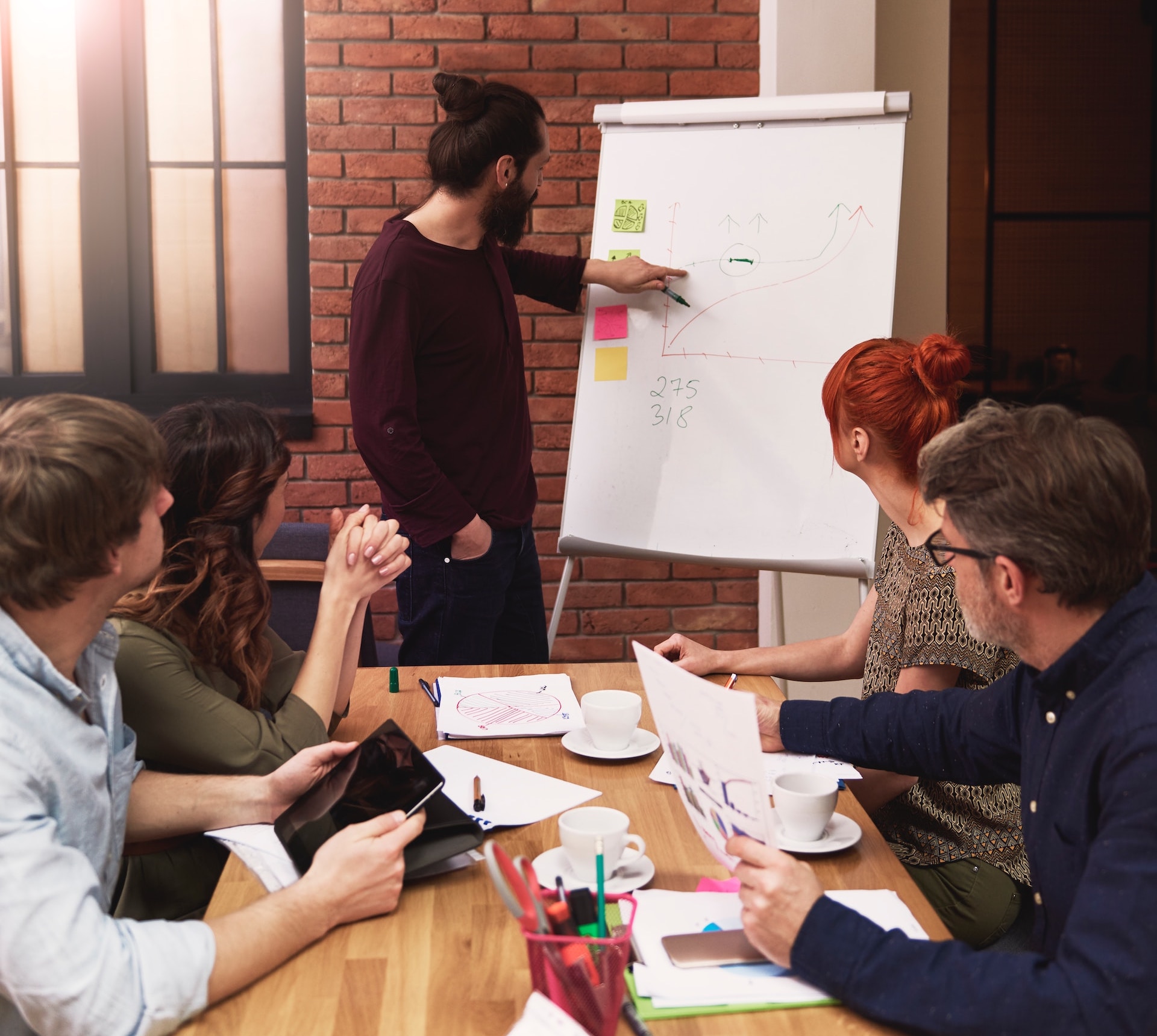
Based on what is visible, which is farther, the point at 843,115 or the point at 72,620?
the point at 843,115

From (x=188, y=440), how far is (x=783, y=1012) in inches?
37.9

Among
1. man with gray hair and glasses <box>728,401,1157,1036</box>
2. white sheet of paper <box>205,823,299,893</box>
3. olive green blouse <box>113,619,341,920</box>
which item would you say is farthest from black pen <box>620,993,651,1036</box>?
olive green blouse <box>113,619,341,920</box>

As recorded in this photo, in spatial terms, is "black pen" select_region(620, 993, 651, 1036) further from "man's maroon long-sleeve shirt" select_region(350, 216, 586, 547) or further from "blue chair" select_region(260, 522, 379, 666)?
"blue chair" select_region(260, 522, 379, 666)

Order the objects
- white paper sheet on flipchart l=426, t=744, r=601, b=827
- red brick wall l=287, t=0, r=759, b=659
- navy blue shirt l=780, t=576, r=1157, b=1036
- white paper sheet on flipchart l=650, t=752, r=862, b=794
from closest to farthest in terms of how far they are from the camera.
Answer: navy blue shirt l=780, t=576, r=1157, b=1036 → white paper sheet on flipchart l=426, t=744, r=601, b=827 → white paper sheet on flipchart l=650, t=752, r=862, b=794 → red brick wall l=287, t=0, r=759, b=659

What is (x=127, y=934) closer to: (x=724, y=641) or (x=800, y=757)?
(x=800, y=757)

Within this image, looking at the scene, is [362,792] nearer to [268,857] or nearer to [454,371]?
[268,857]

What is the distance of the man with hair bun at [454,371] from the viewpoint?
7.25 ft

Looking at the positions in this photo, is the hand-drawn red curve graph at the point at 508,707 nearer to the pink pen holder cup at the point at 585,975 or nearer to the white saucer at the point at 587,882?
the white saucer at the point at 587,882

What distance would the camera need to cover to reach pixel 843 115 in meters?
2.39

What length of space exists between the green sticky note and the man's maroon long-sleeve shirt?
0.31 metres

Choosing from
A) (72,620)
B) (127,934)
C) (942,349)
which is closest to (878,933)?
(127,934)

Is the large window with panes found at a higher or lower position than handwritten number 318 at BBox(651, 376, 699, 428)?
higher

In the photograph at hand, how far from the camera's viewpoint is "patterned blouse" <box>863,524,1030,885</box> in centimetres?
137

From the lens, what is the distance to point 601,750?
1.41 m
